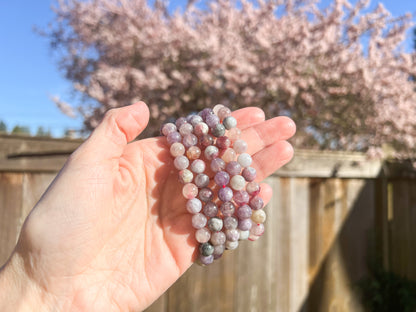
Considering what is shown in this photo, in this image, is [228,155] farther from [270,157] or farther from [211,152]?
[270,157]

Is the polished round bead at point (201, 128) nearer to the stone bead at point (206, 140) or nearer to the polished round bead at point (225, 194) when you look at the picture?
the stone bead at point (206, 140)

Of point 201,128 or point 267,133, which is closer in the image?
point 201,128

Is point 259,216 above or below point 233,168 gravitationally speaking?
below

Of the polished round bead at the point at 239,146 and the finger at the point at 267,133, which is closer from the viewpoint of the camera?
the polished round bead at the point at 239,146

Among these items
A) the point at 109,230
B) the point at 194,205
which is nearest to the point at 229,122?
the point at 194,205

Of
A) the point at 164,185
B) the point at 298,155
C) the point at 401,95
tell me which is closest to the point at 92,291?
the point at 164,185

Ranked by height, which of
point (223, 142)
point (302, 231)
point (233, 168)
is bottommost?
point (302, 231)

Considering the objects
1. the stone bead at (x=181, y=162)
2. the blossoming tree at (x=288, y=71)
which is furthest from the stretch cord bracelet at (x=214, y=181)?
the blossoming tree at (x=288, y=71)

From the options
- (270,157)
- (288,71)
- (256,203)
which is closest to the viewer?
(256,203)
